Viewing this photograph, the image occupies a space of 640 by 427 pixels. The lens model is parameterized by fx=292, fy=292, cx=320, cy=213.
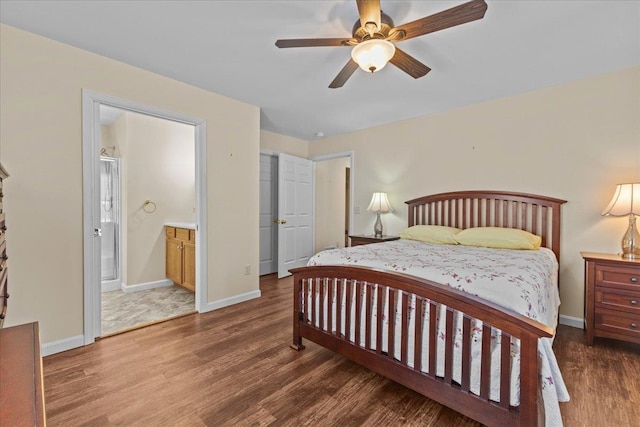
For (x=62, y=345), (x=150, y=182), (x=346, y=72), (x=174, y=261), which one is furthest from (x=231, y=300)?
(x=346, y=72)

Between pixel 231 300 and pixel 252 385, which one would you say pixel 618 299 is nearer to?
pixel 252 385

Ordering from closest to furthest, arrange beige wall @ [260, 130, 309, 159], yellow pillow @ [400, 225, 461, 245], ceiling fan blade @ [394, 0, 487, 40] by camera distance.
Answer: ceiling fan blade @ [394, 0, 487, 40] < yellow pillow @ [400, 225, 461, 245] < beige wall @ [260, 130, 309, 159]

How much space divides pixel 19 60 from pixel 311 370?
3078mm

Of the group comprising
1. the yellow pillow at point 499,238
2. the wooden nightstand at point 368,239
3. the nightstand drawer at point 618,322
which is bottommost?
the nightstand drawer at point 618,322

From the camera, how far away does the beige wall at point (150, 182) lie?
391 cm

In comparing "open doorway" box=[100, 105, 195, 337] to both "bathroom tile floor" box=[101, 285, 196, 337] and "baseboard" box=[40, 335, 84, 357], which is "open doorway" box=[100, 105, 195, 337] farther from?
"baseboard" box=[40, 335, 84, 357]

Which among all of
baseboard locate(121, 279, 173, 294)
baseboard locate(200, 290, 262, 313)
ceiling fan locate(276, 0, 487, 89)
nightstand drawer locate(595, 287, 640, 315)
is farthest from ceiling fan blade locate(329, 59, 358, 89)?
baseboard locate(121, 279, 173, 294)

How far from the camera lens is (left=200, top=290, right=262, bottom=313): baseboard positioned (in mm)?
3195

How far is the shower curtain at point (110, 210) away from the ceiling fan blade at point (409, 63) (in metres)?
3.95

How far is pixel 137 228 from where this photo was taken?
156 inches

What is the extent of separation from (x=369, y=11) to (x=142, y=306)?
3630 mm

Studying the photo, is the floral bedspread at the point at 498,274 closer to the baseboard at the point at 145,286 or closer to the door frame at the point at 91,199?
the door frame at the point at 91,199

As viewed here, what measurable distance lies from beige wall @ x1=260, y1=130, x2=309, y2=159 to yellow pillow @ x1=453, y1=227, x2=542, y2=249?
312 cm

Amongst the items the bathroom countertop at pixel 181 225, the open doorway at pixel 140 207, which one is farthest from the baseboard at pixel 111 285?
the bathroom countertop at pixel 181 225
